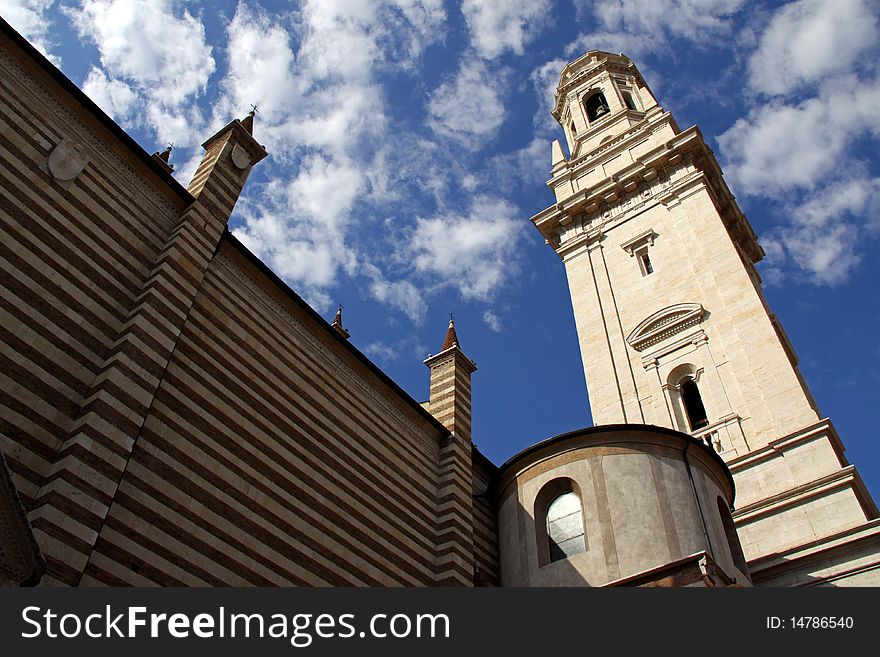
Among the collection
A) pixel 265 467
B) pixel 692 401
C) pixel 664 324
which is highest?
pixel 664 324

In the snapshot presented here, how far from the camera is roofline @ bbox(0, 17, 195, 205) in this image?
11609 millimetres

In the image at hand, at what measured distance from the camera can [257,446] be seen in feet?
39.4

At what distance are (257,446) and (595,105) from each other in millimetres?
37658

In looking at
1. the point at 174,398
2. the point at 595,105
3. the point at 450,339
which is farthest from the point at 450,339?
the point at 595,105

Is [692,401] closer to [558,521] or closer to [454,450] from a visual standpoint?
[558,521]

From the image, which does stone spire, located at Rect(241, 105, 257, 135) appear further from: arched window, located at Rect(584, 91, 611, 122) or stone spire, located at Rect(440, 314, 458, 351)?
arched window, located at Rect(584, 91, 611, 122)

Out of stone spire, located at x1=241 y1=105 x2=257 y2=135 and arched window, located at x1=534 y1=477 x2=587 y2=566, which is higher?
stone spire, located at x1=241 y1=105 x2=257 y2=135

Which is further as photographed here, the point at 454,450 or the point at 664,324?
the point at 664,324

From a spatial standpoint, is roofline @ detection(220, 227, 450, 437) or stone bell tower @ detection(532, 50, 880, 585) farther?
stone bell tower @ detection(532, 50, 880, 585)

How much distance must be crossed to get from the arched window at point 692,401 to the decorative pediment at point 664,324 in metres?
2.17

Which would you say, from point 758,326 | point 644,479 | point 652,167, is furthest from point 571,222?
point 644,479

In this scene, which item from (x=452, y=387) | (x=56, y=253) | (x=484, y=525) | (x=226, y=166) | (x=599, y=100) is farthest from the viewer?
(x=599, y=100)

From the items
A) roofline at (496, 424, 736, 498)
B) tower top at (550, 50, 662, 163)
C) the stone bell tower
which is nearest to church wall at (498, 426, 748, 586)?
roofline at (496, 424, 736, 498)

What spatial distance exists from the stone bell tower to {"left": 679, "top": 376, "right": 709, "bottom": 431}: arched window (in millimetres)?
65
